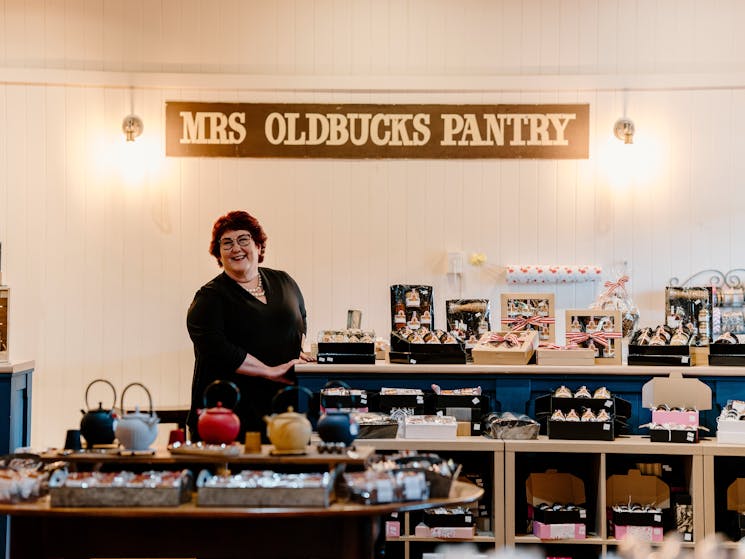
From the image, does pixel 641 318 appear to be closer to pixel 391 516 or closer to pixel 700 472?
pixel 700 472

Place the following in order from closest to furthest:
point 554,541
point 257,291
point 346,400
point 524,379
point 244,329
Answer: point 554,541
point 346,400
point 524,379
point 244,329
point 257,291

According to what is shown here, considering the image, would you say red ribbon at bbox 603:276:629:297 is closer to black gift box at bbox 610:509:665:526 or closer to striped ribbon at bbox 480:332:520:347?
striped ribbon at bbox 480:332:520:347

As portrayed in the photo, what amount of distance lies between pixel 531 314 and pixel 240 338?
148 cm

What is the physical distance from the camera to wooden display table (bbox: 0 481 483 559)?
325 cm

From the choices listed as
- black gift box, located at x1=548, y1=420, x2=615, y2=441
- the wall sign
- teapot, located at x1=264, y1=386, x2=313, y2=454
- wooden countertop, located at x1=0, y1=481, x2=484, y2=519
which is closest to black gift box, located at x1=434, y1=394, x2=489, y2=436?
black gift box, located at x1=548, y1=420, x2=615, y2=441

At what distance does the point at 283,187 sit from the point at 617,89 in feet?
7.64

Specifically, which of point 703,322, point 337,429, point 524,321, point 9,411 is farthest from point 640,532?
point 9,411

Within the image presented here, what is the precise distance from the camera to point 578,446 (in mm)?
4465

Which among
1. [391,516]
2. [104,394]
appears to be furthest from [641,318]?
[104,394]

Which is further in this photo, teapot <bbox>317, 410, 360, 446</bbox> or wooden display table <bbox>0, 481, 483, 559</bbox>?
teapot <bbox>317, 410, 360, 446</bbox>

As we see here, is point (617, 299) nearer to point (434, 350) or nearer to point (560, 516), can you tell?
point (434, 350)

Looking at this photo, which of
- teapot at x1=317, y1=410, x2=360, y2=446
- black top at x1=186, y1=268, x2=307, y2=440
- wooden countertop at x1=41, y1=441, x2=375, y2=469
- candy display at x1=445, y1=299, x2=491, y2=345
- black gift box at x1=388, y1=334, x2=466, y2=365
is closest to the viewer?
wooden countertop at x1=41, y1=441, x2=375, y2=469

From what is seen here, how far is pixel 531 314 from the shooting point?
17.0 feet

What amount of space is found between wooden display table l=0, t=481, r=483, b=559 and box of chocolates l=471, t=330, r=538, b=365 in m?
1.61
